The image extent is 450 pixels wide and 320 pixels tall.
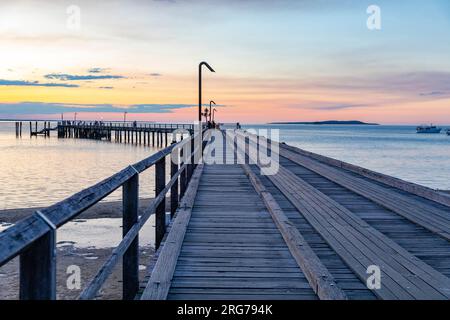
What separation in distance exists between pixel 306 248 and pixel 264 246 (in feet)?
2.10

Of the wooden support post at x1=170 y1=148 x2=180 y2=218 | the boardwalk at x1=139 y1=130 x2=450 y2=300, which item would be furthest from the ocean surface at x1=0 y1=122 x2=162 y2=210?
the boardwalk at x1=139 y1=130 x2=450 y2=300

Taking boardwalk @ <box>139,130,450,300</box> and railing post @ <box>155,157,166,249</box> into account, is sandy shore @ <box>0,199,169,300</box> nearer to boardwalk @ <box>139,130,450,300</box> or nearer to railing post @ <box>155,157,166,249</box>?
railing post @ <box>155,157,166,249</box>

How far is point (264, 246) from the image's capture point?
205 inches

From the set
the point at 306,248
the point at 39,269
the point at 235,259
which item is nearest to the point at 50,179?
the point at 235,259

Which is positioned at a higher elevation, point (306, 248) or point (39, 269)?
point (39, 269)

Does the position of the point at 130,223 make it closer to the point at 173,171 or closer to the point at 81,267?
the point at 173,171

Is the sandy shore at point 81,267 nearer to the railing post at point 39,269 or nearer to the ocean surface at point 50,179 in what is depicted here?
the railing post at point 39,269

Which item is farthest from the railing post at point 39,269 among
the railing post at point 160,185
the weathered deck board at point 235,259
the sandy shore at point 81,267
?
the sandy shore at point 81,267

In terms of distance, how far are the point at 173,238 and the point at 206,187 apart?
4.59 m
